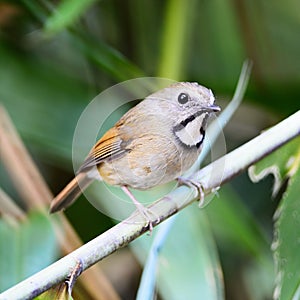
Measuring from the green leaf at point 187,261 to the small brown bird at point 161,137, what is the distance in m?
0.22

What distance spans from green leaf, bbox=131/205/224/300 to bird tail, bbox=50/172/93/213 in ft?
0.50

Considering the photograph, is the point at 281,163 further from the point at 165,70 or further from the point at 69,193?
the point at 165,70

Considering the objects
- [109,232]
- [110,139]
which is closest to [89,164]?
[110,139]

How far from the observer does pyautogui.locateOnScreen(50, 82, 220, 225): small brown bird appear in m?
1.07

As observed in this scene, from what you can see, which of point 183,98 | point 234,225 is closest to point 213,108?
point 183,98

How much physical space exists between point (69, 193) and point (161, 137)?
1.34 feet

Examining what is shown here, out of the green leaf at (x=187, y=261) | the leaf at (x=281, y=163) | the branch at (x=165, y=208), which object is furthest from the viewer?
the green leaf at (x=187, y=261)

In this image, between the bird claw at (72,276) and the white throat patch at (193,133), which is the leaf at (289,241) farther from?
the bird claw at (72,276)

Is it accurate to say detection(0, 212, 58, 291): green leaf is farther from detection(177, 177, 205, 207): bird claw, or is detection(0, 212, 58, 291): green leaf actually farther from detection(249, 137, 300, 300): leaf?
detection(249, 137, 300, 300): leaf

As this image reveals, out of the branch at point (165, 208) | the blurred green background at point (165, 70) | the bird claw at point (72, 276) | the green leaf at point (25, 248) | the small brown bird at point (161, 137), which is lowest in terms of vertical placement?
the bird claw at point (72, 276)

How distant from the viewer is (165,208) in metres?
0.99

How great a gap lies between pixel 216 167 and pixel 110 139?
0.33 meters

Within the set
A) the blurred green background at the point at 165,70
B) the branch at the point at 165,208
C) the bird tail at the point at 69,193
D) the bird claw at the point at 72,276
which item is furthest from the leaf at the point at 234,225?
the bird claw at the point at 72,276

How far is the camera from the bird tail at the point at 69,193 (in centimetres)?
146
